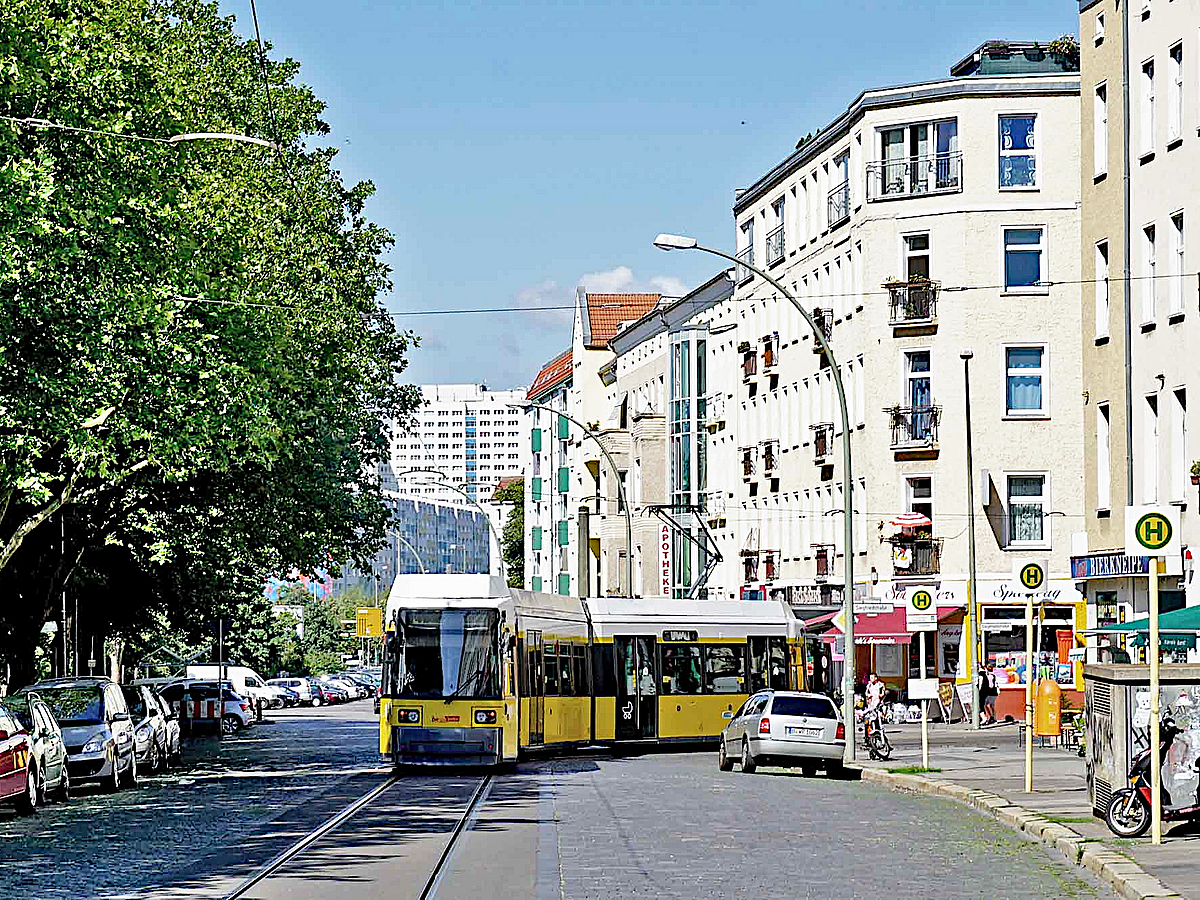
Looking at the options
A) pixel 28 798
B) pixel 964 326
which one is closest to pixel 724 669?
pixel 964 326

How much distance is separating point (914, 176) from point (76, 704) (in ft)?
126

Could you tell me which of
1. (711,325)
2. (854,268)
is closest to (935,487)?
(854,268)

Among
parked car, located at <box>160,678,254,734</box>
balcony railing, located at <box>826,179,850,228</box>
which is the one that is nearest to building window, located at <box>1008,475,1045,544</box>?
balcony railing, located at <box>826,179,850,228</box>

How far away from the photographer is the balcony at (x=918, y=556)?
62.2 metres

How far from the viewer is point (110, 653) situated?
78.8m

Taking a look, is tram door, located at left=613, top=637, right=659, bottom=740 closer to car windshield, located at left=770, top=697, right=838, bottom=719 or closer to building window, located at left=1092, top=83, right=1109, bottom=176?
car windshield, located at left=770, top=697, right=838, bottom=719

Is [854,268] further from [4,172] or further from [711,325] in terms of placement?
[4,172]

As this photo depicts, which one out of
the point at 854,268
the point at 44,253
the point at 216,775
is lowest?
the point at 216,775

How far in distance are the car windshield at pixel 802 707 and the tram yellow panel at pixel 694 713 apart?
26.9 ft

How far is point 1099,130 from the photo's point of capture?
4406cm

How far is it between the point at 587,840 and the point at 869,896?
5498mm

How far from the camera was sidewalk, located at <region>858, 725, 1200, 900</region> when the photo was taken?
16062 millimetres

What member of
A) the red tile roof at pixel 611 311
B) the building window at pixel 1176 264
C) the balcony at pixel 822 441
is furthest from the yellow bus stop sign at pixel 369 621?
the red tile roof at pixel 611 311

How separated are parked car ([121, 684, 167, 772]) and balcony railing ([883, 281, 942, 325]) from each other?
99.8 feet
